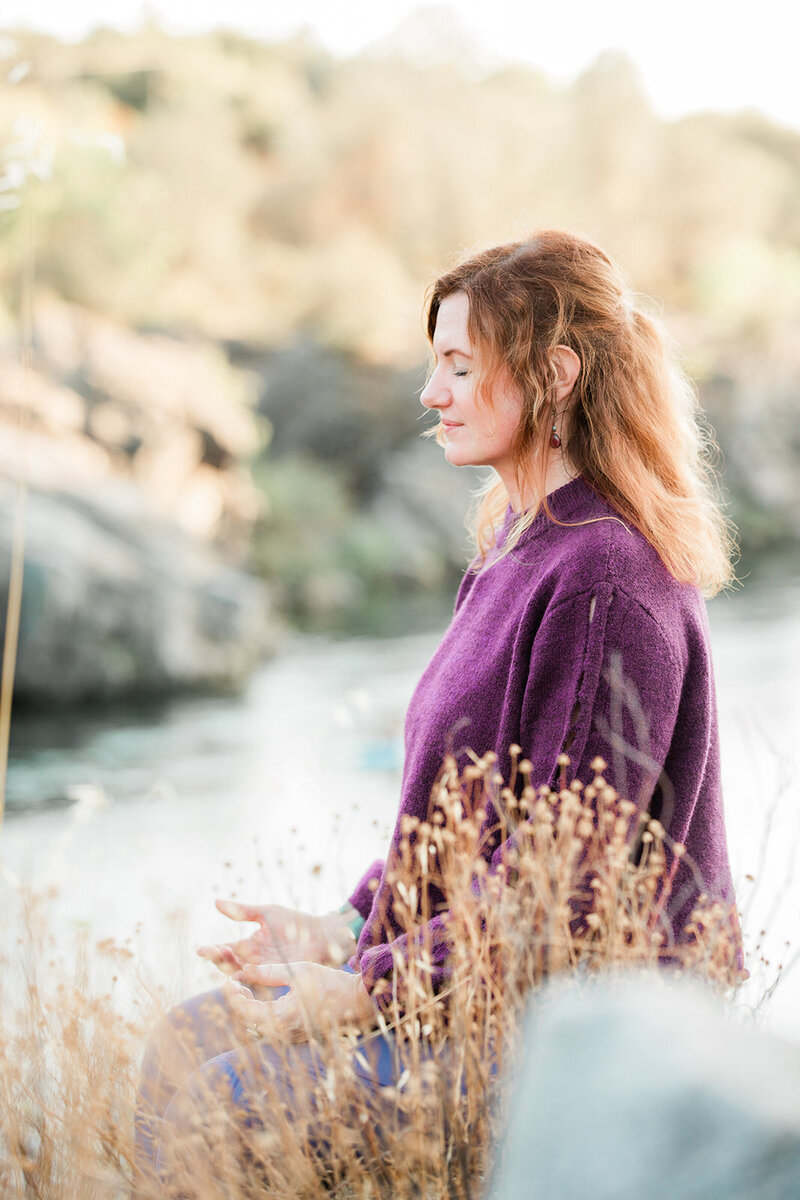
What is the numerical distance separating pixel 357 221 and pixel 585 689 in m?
17.9

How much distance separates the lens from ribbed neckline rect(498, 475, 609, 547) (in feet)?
4.61

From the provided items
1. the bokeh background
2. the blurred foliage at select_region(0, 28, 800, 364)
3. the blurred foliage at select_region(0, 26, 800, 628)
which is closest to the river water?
the bokeh background

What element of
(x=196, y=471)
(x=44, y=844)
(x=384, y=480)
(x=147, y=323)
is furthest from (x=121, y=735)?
(x=147, y=323)

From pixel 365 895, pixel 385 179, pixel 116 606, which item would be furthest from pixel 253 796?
pixel 385 179

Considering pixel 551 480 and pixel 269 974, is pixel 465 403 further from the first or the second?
pixel 269 974

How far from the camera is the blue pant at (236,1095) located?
115 cm

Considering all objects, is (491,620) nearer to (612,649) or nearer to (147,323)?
(612,649)

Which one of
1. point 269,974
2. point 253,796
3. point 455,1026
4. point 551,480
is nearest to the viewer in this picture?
point 455,1026

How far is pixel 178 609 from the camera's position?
240 inches

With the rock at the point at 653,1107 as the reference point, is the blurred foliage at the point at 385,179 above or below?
above

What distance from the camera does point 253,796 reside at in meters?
4.45

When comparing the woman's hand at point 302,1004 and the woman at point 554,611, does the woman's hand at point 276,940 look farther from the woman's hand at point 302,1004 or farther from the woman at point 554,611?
the woman's hand at point 302,1004

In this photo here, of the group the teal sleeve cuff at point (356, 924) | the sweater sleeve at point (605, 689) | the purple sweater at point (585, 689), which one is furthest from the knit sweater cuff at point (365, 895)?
the sweater sleeve at point (605, 689)

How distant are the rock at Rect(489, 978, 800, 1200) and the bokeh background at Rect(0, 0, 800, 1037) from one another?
1.27ft
